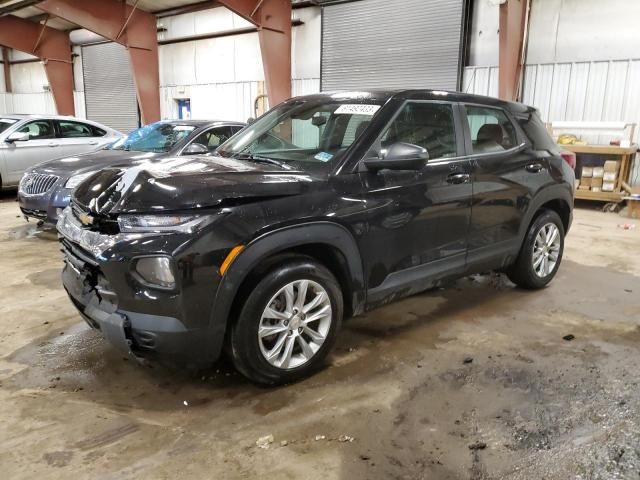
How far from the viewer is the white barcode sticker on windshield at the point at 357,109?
122 inches

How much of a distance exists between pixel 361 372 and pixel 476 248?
129 centimetres

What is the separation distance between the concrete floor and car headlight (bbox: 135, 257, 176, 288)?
28.0 inches

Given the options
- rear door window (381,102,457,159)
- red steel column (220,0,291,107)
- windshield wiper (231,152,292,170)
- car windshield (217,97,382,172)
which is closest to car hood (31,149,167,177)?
car windshield (217,97,382,172)

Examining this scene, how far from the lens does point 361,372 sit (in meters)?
2.98

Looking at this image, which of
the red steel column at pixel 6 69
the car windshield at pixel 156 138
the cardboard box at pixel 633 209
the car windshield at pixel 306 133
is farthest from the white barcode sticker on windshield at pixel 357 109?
the red steel column at pixel 6 69

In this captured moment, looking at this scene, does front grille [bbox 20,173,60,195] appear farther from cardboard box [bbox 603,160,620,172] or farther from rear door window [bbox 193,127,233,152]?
cardboard box [bbox 603,160,620,172]

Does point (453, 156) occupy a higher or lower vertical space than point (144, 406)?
higher

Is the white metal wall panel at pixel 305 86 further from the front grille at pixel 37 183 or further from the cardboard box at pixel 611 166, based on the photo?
the front grille at pixel 37 183

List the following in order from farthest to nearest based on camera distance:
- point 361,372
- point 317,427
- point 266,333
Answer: point 361,372 → point 266,333 → point 317,427

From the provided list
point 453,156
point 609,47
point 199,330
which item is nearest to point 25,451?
point 199,330

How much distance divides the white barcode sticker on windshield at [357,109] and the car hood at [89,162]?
3067 millimetres

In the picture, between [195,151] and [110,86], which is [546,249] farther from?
[110,86]

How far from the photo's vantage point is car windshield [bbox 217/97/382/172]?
2.99 metres

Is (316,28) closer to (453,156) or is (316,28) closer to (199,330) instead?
(453,156)
